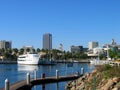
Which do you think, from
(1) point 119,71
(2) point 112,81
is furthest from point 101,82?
(2) point 112,81

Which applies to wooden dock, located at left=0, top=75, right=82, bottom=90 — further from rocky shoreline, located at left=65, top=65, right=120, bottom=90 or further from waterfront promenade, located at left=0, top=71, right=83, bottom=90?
rocky shoreline, located at left=65, top=65, right=120, bottom=90

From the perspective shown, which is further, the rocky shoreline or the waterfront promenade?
the waterfront promenade

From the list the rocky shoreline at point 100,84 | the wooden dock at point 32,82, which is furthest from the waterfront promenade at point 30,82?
the rocky shoreline at point 100,84

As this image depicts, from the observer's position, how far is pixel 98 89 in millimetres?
35312

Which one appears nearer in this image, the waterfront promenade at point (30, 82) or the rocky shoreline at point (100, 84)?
the rocky shoreline at point (100, 84)

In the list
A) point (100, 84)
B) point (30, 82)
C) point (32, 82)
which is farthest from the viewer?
point (32, 82)

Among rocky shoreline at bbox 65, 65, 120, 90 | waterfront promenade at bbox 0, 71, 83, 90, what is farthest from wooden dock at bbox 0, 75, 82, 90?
rocky shoreline at bbox 65, 65, 120, 90

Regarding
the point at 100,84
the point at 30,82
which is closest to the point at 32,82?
the point at 30,82

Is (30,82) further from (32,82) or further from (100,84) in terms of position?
(100,84)

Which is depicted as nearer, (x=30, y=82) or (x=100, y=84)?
(x=100, y=84)

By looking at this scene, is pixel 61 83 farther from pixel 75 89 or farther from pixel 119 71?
pixel 119 71

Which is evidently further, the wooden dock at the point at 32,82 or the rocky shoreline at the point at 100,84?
the wooden dock at the point at 32,82

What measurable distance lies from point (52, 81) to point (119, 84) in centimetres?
2418

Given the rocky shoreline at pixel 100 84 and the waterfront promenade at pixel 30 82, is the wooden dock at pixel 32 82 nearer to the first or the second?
the waterfront promenade at pixel 30 82
